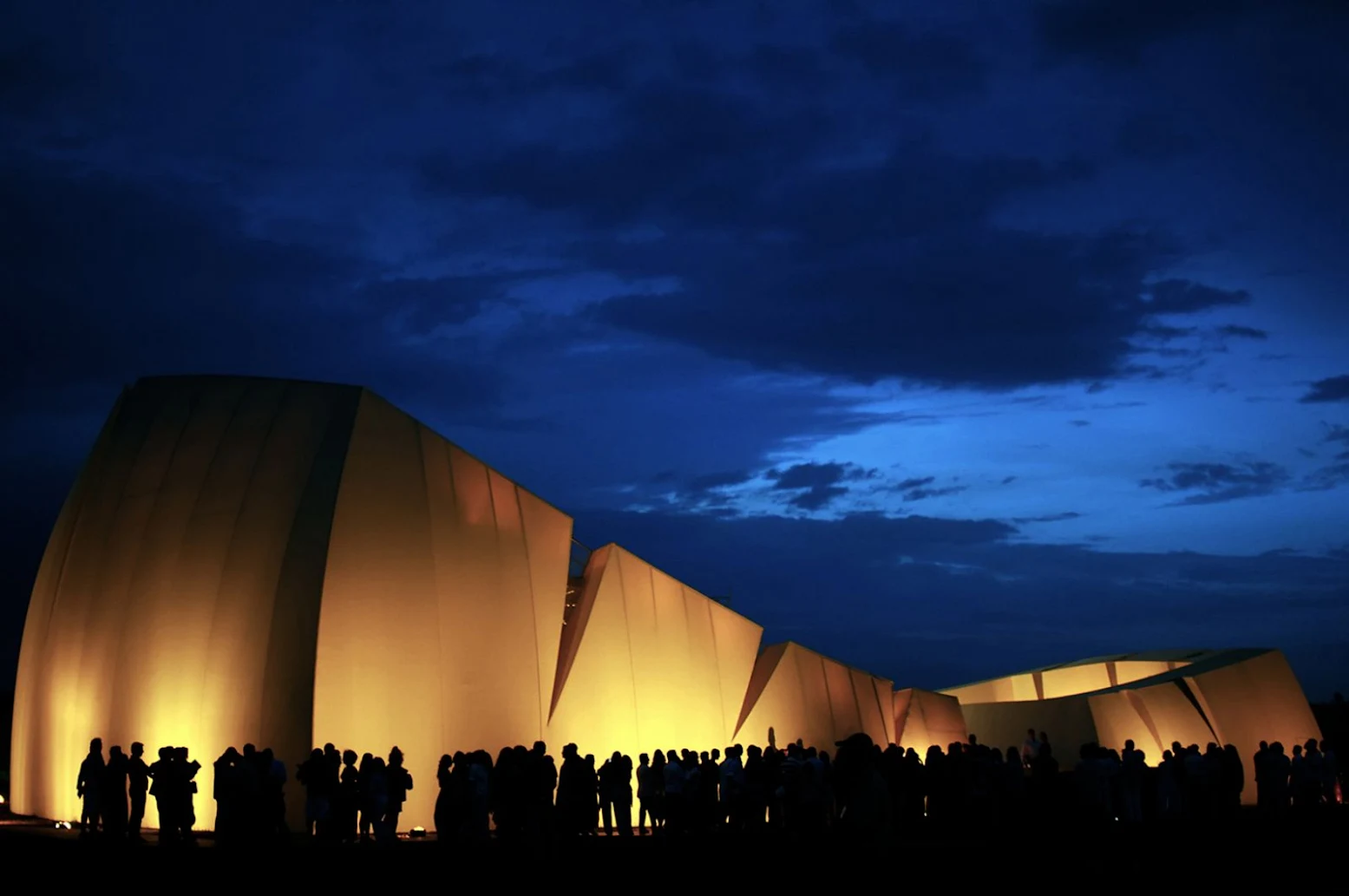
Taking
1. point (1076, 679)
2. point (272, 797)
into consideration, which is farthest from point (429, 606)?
point (1076, 679)

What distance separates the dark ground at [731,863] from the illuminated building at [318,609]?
8.70 ft

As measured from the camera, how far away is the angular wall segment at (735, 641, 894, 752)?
26.1 metres

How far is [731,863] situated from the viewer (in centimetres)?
1518

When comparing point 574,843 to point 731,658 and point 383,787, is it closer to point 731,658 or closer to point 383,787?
point 383,787

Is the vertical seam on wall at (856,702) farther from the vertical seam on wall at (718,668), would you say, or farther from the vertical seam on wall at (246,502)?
the vertical seam on wall at (246,502)

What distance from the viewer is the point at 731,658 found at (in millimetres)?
25938

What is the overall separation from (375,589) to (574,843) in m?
5.95

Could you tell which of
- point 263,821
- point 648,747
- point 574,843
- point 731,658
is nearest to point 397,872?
point 263,821

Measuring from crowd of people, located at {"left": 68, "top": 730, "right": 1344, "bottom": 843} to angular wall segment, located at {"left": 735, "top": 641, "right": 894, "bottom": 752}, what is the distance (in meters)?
4.85

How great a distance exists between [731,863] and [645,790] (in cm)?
407

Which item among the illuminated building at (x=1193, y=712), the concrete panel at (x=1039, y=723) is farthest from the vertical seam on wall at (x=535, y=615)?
the illuminated building at (x=1193, y=712)

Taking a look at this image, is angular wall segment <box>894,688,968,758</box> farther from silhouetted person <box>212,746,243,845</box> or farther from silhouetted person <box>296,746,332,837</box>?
silhouetted person <box>212,746,243,845</box>

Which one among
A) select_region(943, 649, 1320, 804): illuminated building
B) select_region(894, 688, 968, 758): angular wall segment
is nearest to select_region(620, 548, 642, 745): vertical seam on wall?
select_region(894, 688, 968, 758): angular wall segment

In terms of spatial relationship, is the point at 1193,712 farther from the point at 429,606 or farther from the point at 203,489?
the point at 203,489
